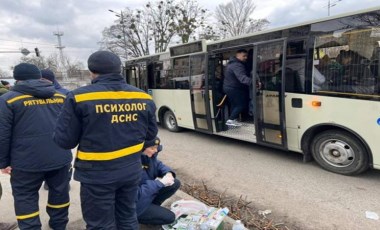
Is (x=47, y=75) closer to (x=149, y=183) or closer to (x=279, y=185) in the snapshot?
(x=149, y=183)

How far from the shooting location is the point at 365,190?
13.5ft

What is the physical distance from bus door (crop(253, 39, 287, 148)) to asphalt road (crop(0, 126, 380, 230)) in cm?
56

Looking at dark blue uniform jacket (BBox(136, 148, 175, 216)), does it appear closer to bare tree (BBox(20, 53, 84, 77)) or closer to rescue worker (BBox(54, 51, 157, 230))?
rescue worker (BBox(54, 51, 157, 230))

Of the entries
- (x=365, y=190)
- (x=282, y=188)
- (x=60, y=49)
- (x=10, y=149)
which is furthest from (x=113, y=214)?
(x=60, y=49)

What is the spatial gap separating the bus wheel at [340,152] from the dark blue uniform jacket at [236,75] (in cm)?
200

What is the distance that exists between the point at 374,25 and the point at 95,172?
4.09 m

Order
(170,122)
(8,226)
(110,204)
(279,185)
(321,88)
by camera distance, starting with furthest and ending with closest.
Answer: (170,122)
(321,88)
(279,185)
(8,226)
(110,204)

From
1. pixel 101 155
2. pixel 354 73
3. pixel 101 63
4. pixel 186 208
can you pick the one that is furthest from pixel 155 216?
pixel 354 73

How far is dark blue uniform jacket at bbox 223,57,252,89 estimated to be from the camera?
623cm

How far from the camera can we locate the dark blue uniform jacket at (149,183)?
275 centimetres

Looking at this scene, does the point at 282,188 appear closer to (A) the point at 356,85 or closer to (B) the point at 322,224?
(B) the point at 322,224

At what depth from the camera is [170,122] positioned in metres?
8.85

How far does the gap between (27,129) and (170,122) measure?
625cm

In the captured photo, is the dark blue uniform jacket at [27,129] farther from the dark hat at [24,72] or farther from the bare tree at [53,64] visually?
the bare tree at [53,64]
